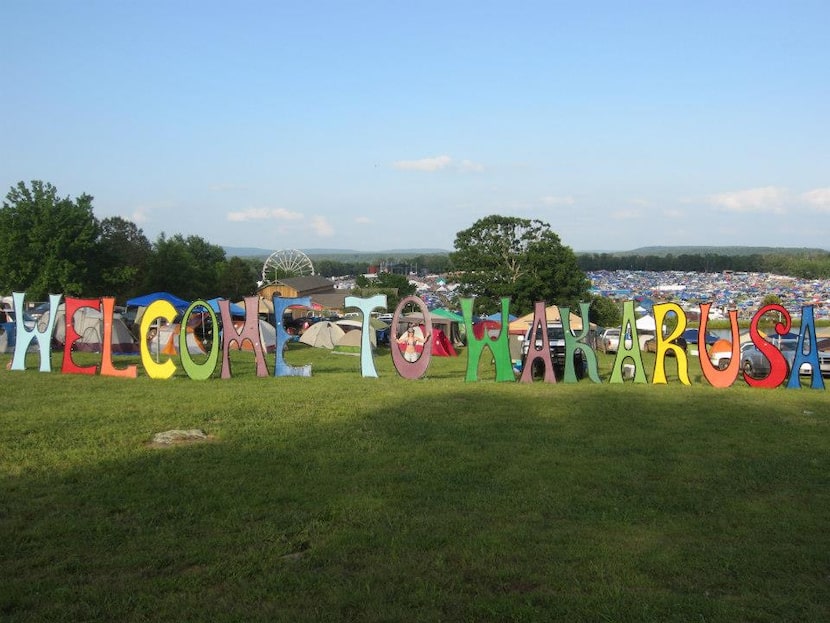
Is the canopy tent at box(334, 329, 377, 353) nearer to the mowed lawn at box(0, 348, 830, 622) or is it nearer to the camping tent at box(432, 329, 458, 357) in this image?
the camping tent at box(432, 329, 458, 357)

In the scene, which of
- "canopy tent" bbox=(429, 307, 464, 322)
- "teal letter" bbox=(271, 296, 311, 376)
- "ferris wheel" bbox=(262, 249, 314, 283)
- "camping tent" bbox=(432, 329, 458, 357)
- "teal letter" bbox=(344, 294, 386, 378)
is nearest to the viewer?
"teal letter" bbox=(344, 294, 386, 378)

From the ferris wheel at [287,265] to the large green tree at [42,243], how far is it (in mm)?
68346

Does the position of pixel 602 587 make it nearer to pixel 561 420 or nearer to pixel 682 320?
pixel 561 420

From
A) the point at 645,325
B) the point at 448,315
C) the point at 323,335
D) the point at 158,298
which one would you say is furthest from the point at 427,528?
the point at 645,325

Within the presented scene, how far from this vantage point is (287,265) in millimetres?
115750

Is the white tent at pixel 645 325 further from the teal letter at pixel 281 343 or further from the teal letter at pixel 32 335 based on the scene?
the teal letter at pixel 32 335

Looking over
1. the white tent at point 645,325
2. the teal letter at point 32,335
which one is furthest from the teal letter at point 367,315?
the white tent at point 645,325

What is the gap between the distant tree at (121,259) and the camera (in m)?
45.4

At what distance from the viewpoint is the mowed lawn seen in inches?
188

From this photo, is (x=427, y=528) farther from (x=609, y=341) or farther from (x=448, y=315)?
(x=448, y=315)

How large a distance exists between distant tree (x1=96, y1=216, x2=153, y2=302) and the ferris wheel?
3615 centimetres

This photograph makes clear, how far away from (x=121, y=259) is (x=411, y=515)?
4571cm

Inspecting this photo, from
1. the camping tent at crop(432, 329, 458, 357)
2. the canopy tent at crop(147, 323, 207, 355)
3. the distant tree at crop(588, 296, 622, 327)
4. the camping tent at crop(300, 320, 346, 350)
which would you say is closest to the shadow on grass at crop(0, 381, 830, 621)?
the canopy tent at crop(147, 323, 207, 355)

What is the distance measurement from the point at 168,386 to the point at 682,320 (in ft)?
38.1
